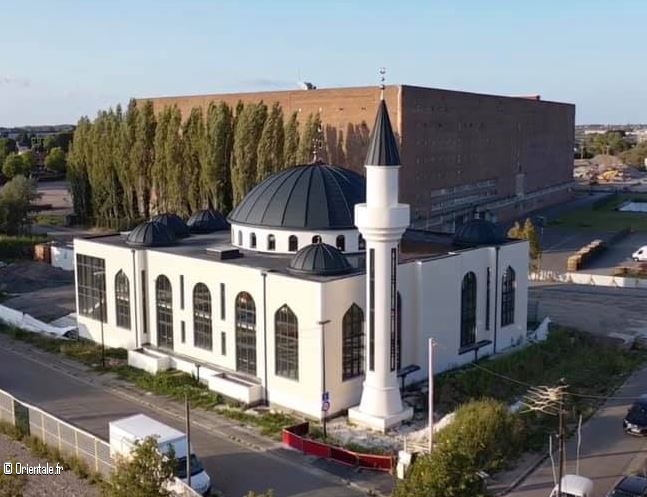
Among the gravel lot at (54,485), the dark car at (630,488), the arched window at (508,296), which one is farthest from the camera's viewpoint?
the arched window at (508,296)

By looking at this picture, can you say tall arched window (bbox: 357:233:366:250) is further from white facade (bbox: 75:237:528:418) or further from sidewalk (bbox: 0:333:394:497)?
sidewalk (bbox: 0:333:394:497)

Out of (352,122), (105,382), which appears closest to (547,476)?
(105,382)

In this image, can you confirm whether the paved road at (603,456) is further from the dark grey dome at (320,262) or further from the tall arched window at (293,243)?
the tall arched window at (293,243)

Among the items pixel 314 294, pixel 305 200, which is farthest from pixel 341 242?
pixel 314 294

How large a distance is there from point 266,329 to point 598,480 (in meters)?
11.3

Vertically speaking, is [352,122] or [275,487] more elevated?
[352,122]

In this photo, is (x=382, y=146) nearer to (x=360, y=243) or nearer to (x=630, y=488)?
(x=360, y=243)

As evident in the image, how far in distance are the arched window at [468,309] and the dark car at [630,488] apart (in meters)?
11.0

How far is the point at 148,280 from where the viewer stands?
31094 mm

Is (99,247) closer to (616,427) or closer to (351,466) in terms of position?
(351,466)

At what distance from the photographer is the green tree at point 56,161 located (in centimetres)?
12019

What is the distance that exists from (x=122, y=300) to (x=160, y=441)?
44.5 ft

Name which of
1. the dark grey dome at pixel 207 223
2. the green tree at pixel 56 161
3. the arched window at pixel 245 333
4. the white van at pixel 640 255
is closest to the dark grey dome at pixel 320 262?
the arched window at pixel 245 333

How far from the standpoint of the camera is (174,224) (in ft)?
114
